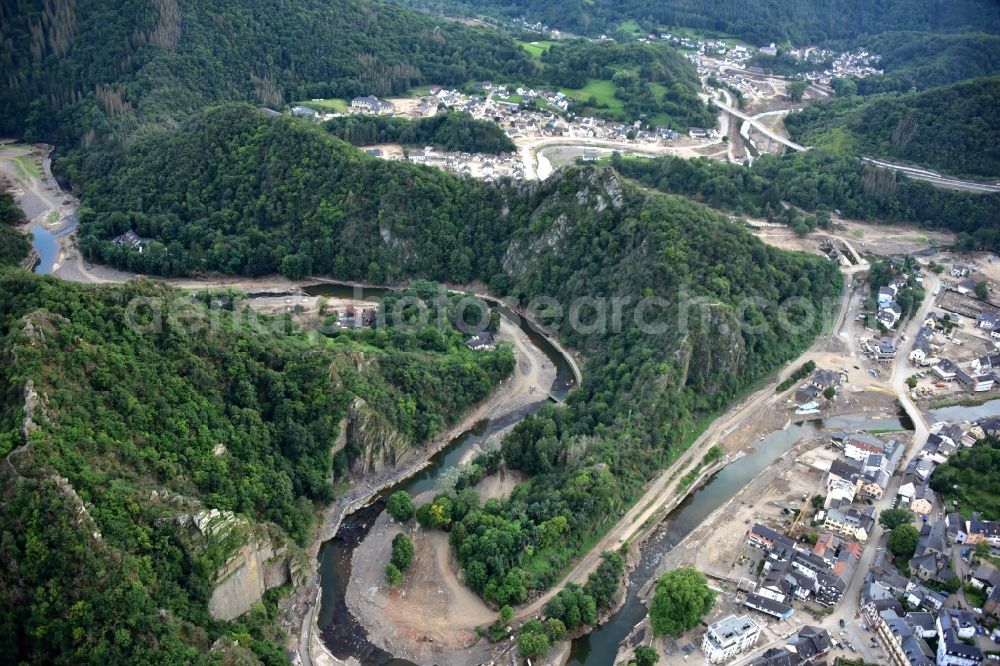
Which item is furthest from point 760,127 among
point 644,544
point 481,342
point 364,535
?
point 364,535

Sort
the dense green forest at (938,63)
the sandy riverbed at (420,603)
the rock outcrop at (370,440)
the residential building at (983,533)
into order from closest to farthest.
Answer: the sandy riverbed at (420,603), the residential building at (983,533), the rock outcrop at (370,440), the dense green forest at (938,63)

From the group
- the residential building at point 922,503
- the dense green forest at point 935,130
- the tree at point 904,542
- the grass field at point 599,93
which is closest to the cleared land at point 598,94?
the grass field at point 599,93

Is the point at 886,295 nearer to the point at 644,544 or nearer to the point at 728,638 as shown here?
the point at 644,544

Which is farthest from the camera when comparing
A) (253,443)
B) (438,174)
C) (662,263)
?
(438,174)

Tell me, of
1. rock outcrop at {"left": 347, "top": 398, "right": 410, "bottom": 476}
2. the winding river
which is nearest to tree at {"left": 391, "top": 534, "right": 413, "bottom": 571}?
the winding river

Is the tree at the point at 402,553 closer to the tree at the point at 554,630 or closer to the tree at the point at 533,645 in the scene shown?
the tree at the point at 533,645

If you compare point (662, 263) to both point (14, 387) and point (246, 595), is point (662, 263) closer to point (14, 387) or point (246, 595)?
point (246, 595)

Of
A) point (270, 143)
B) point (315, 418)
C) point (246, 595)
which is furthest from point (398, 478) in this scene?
point (270, 143)
